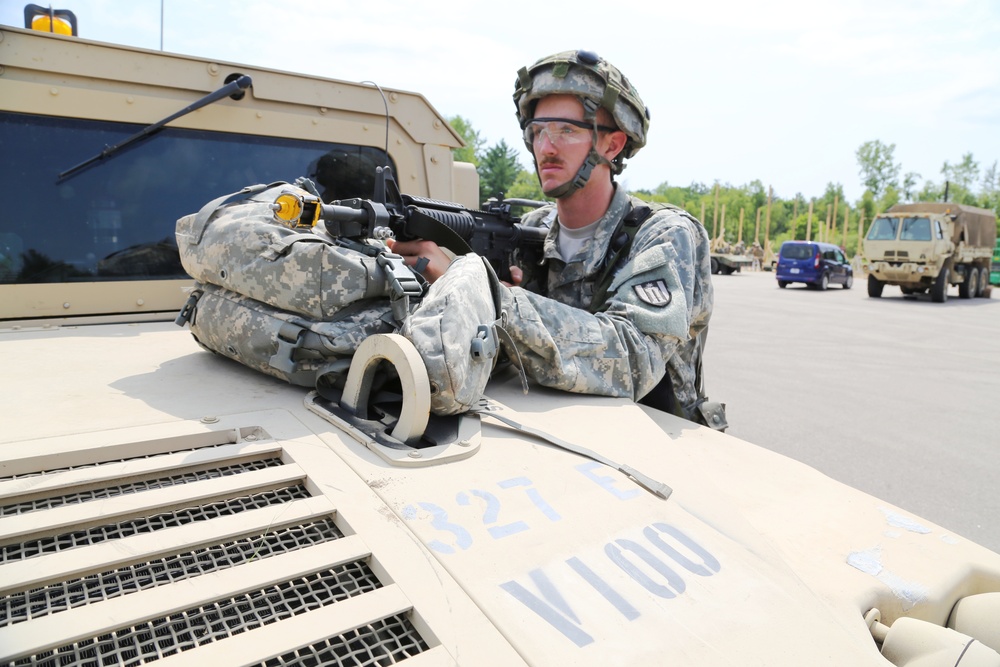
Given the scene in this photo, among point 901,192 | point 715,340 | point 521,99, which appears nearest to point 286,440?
point 521,99

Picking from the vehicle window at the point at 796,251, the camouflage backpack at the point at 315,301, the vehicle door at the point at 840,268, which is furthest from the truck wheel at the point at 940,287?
the camouflage backpack at the point at 315,301

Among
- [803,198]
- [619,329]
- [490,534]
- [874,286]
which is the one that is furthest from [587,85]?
[803,198]

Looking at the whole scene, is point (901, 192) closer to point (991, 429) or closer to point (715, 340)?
point (715, 340)

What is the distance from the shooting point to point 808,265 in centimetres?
1717

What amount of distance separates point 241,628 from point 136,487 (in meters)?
0.36

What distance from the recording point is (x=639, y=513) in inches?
42.7

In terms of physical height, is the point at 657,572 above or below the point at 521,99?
below

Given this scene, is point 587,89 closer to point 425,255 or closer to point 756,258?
point 425,255

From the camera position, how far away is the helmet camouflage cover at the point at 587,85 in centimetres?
209

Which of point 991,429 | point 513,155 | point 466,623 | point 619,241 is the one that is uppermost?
point 513,155

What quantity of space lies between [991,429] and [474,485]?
4.78 metres

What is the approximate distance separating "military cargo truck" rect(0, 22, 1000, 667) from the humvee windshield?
1.47 ft

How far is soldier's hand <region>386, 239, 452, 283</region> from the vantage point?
1.82 m

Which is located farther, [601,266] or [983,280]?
[983,280]
